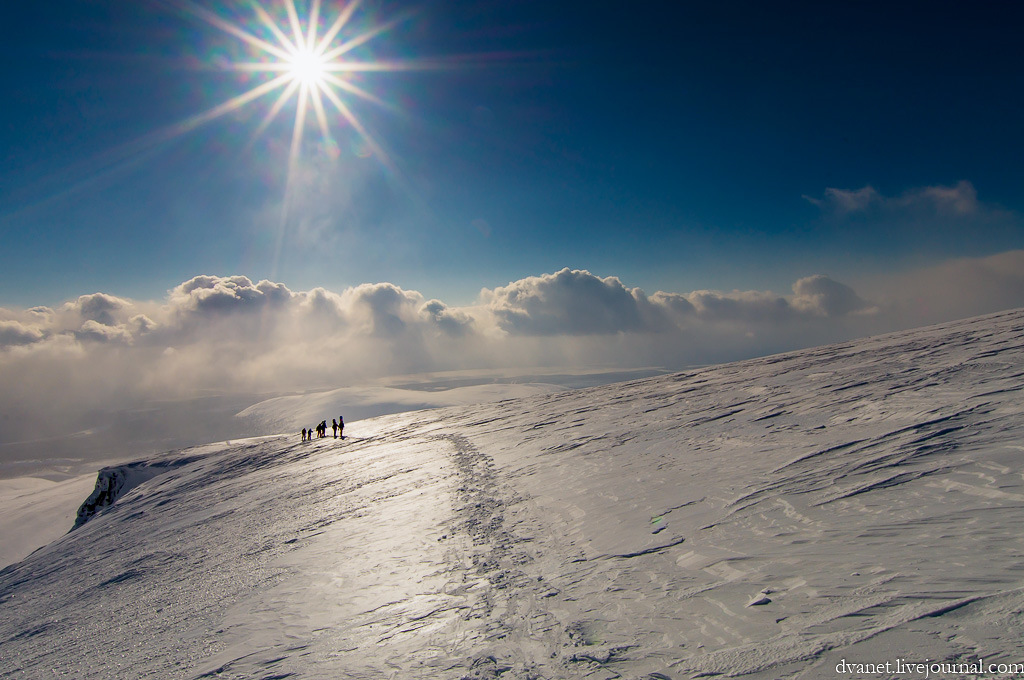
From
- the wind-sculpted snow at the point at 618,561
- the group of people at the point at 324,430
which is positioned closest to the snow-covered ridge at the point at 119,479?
the group of people at the point at 324,430

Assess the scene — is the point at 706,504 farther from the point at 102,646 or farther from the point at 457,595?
the point at 102,646

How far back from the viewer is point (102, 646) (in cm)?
978

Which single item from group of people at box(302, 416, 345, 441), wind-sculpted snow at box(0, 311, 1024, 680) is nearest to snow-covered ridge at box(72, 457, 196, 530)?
group of people at box(302, 416, 345, 441)

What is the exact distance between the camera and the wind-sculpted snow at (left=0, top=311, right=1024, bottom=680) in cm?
555

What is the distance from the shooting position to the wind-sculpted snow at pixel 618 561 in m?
5.55

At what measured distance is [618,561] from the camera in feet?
27.2

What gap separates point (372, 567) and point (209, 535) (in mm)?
10704

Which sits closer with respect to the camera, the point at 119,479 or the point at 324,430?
the point at 324,430

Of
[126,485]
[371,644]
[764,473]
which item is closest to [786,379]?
[764,473]

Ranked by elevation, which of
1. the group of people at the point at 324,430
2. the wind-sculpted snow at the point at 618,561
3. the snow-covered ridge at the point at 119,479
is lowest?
the snow-covered ridge at the point at 119,479

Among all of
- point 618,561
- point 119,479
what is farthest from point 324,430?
point 618,561

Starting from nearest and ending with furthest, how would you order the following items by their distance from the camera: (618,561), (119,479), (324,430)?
(618,561) → (324,430) → (119,479)

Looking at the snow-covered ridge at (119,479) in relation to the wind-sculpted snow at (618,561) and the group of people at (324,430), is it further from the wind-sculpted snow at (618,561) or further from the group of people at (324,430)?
the wind-sculpted snow at (618,561)

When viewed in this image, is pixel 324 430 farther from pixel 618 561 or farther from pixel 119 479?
pixel 618 561
